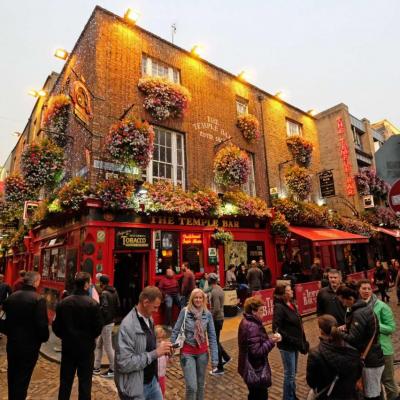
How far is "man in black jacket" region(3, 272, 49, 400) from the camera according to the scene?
4230mm

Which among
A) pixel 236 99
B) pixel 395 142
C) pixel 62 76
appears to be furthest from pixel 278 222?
pixel 62 76

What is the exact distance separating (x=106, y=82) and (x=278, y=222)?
389 inches

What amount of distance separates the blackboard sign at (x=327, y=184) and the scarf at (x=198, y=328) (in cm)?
1645

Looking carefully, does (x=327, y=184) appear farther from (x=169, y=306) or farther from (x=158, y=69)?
(x=169, y=306)

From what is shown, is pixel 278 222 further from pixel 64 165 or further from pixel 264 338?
pixel 264 338

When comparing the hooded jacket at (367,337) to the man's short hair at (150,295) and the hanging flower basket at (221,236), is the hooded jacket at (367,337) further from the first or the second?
the hanging flower basket at (221,236)

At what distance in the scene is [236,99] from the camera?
1620 cm

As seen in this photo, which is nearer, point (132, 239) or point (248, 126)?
point (132, 239)

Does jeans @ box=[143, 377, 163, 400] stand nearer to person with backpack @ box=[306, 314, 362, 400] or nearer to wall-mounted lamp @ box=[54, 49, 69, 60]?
person with backpack @ box=[306, 314, 362, 400]

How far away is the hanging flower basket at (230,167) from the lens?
1292 cm

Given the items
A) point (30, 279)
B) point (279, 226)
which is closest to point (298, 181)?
point (279, 226)

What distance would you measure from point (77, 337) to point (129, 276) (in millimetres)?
6986

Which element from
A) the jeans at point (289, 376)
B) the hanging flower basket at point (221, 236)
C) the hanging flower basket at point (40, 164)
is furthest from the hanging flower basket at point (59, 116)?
the jeans at point (289, 376)

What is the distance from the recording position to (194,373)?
A: 4.09 metres
